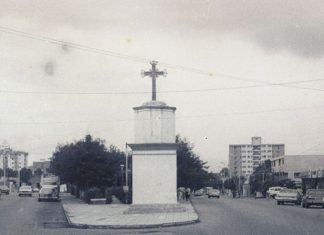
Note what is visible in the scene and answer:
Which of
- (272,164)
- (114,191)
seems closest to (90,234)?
(114,191)

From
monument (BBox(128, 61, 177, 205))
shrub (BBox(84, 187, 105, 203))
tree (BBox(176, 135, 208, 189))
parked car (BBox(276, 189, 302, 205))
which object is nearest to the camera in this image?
monument (BBox(128, 61, 177, 205))

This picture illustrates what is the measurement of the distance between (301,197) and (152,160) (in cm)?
2850

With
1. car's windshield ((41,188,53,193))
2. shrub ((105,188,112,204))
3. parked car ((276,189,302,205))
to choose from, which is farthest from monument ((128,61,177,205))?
car's windshield ((41,188,53,193))

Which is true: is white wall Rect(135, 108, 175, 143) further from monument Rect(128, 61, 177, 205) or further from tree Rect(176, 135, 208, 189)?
tree Rect(176, 135, 208, 189)

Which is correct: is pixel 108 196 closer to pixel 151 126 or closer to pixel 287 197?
pixel 287 197

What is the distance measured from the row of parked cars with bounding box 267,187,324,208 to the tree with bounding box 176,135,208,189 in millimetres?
9509

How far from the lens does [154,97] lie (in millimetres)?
33844

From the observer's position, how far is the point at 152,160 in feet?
106

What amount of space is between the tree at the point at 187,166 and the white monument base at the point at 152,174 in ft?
98.6

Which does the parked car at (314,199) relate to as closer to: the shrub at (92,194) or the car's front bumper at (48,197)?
the shrub at (92,194)

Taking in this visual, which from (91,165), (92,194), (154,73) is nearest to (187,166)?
(91,165)

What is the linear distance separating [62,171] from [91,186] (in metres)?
4.63

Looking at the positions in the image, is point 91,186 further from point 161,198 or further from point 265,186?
point 265,186

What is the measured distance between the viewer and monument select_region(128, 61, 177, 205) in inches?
1273
